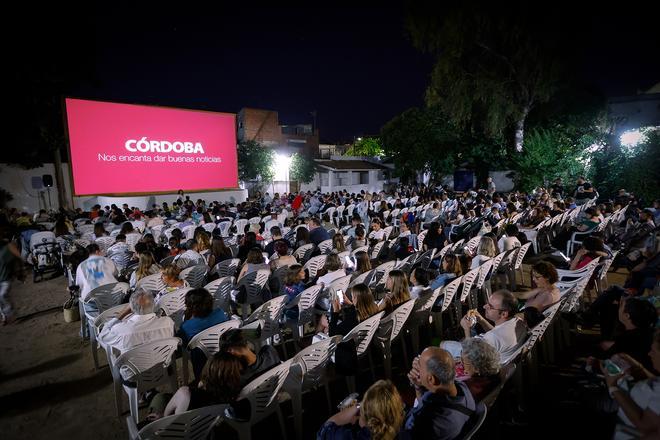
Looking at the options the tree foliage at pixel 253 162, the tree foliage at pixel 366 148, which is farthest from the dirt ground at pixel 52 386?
the tree foliage at pixel 366 148

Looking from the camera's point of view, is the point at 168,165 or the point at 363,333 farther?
the point at 168,165

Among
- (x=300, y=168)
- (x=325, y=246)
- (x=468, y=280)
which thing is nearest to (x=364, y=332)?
(x=468, y=280)

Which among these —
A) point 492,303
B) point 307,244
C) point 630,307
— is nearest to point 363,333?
point 492,303

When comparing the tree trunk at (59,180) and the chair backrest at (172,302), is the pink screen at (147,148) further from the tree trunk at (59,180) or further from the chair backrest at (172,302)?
the chair backrest at (172,302)

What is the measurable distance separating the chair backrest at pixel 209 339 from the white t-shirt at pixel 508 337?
2.25 metres

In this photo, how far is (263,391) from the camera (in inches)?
95.0

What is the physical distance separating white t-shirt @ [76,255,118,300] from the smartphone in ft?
17.6

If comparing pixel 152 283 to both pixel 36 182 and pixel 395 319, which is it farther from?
pixel 36 182

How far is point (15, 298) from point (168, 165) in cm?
1094

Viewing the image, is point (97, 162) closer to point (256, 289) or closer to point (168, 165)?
point (168, 165)

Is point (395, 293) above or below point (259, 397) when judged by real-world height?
above

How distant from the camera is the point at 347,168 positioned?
34281mm

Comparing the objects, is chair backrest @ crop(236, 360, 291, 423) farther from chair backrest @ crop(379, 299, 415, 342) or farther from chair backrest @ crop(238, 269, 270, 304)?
chair backrest @ crop(238, 269, 270, 304)

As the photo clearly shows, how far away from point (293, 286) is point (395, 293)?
4.20 feet
